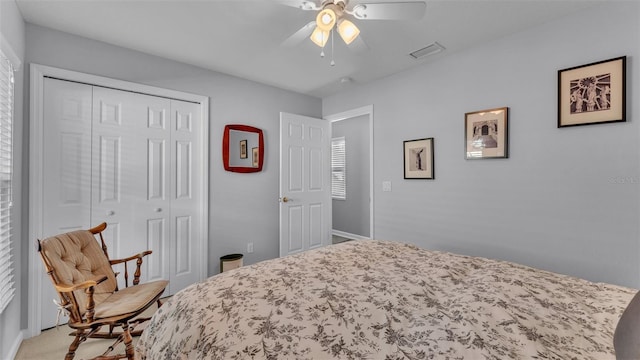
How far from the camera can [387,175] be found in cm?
328

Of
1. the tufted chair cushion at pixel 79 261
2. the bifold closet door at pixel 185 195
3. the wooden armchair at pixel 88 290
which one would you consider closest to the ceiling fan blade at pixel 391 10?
the bifold closet door at pixel 185 195

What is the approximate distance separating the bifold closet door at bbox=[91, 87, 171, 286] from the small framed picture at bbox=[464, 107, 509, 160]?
122 inches

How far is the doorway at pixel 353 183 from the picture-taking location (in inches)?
203

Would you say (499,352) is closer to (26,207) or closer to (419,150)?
(419,150)

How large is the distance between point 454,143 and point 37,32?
3827 mm

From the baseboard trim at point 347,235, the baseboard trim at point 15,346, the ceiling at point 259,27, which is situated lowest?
the baseboard trim at point 15,346

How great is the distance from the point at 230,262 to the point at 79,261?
1.40m

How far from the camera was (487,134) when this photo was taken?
2439mm

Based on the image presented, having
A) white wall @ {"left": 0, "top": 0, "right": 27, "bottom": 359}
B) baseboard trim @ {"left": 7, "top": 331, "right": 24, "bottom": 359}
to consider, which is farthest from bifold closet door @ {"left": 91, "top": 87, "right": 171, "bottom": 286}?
baseboard trim @ {"left": 7, "top": 331, "right": 24, "bottom": 359}

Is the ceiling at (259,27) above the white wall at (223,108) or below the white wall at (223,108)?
above

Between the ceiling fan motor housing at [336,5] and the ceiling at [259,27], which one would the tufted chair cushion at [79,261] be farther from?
the ceiling fan motor housing at [336,5]

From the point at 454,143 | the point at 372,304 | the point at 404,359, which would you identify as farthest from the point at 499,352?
the point at 454,143

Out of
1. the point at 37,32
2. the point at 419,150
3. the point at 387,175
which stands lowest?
the point at 387,175

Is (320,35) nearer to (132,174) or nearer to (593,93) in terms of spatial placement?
(593,93)
